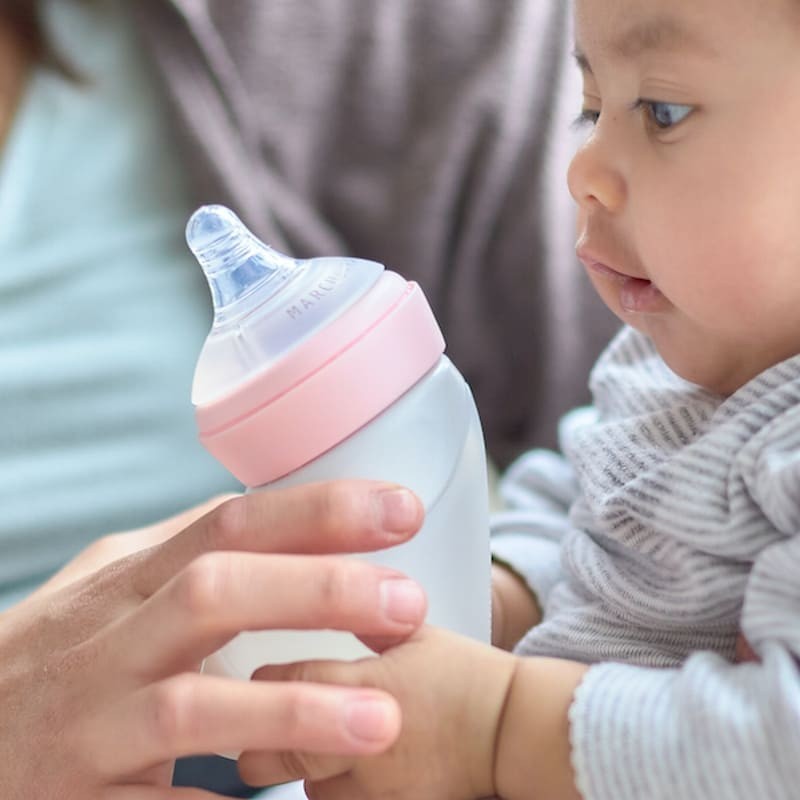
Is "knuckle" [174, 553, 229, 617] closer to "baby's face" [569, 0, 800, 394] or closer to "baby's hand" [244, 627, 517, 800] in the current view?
"baby's hand" [244, 627, 517, 800]

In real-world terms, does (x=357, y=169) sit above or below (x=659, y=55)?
below

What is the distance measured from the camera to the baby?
501 mm

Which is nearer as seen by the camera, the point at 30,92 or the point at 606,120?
the point at 606,120

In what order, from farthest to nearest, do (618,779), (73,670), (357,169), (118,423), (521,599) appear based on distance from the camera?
(357,169) < (118,423) < (521,599) < (73,670) < (618,779)

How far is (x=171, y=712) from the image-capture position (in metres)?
0.52

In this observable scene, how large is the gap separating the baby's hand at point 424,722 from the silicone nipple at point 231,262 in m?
0.19

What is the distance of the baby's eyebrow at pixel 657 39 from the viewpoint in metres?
0.54

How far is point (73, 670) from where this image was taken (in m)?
0.61

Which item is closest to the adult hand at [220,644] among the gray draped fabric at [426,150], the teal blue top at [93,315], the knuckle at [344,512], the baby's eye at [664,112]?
the knuckle at [344,512]

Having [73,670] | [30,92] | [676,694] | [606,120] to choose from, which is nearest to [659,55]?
[606,120]

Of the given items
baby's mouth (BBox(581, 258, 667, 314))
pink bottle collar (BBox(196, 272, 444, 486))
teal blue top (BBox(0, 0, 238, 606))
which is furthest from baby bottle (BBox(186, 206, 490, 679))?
teal blue top (BBox(0, 0, 238, 606))

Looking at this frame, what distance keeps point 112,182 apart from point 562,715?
0.74 metres

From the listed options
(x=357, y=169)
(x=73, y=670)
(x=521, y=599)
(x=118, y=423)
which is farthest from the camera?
(x=357, y=169)

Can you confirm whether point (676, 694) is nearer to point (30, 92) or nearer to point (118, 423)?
point (118, 423)
